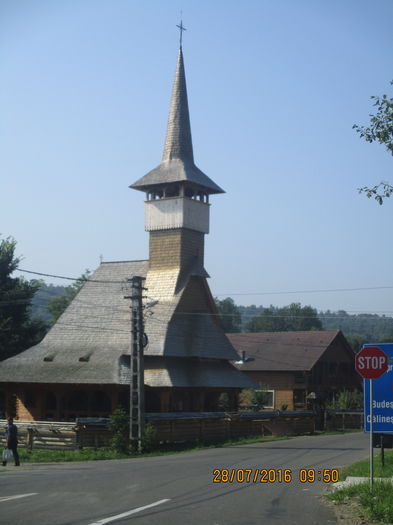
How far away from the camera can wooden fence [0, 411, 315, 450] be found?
31969 mm

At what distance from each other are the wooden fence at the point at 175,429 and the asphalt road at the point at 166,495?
24.1 ft

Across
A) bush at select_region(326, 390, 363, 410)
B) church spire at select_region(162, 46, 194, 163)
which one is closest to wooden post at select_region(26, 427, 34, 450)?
church spire at select_region(162, 46, 194, 163)

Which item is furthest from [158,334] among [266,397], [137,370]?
[266,397]

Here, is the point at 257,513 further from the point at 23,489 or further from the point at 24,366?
the point at 24,366

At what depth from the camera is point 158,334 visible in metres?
41.4

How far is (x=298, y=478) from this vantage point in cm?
1897

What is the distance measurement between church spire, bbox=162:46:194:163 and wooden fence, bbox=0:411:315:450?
17293mm

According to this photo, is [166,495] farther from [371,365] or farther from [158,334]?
[158,334]

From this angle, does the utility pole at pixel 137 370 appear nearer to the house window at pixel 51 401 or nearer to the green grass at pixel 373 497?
the house window at pixel 51 401

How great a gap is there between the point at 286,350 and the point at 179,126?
21.4 m

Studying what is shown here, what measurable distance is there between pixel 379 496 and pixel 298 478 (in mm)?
Result: 5425

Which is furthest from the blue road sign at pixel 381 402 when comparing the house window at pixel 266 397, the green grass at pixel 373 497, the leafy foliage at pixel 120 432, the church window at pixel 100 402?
the house window at pixel 266 397
